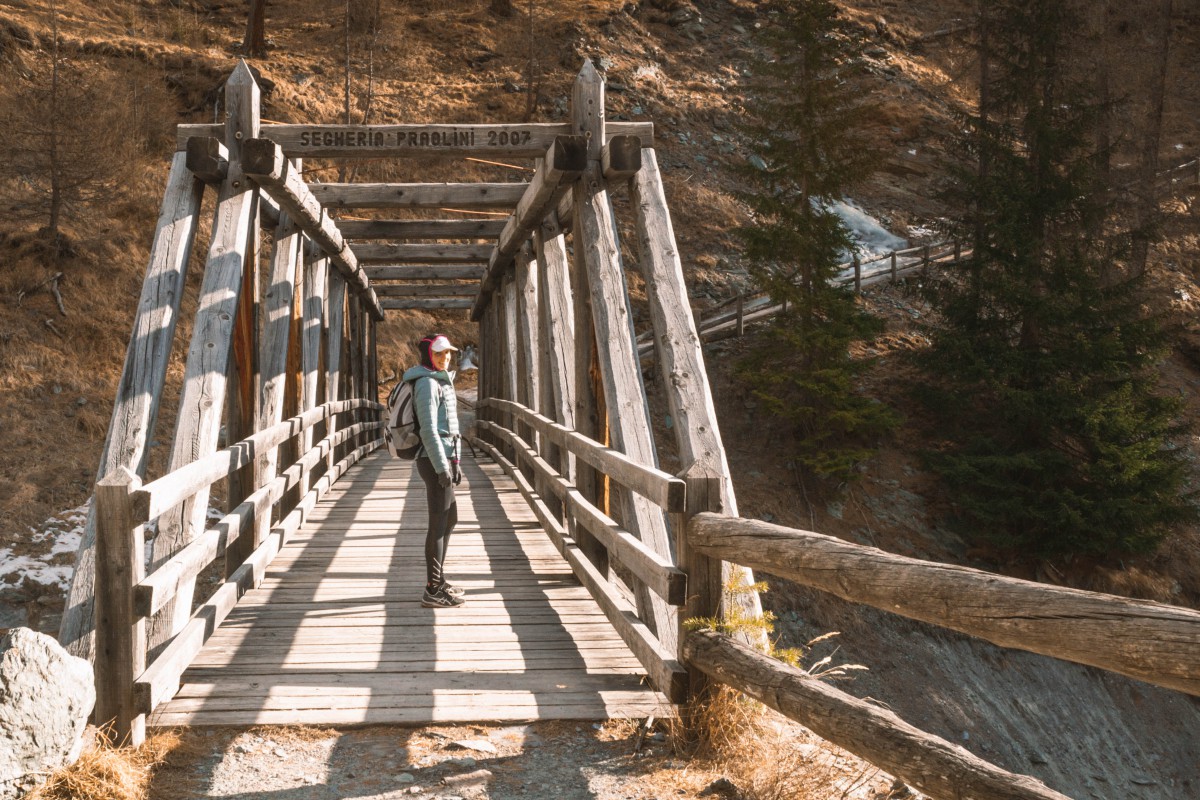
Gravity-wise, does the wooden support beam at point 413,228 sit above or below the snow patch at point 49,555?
above

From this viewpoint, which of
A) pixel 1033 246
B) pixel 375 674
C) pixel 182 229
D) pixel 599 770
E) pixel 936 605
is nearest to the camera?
pixel 936 605

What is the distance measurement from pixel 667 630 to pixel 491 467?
11120 millimetres

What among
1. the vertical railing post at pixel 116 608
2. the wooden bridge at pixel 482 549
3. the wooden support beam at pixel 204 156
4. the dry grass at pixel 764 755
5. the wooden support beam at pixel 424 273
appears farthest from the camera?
the wooden support beam at pixel 424 273

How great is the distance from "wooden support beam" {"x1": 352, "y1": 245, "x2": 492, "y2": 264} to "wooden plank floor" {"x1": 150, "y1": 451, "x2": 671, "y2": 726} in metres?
6.39

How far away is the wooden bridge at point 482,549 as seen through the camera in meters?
3.14

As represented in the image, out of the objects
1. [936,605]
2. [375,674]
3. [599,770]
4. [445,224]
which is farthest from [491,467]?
[936,605]

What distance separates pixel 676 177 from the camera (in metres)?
31.5

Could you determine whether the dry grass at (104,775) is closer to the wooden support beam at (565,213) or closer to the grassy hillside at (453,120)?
the wooden support beam at (565,213)

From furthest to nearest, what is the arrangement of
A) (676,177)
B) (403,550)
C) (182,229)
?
(676,177) < (403,550) < (182,229)

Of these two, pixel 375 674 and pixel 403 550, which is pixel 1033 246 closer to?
pixel 403 550

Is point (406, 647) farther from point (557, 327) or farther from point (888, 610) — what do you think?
point (557, 327)

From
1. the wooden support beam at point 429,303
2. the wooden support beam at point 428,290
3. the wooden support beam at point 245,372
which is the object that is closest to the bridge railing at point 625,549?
the wooden support beam at point 245,372

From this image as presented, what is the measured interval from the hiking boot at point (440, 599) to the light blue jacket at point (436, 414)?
0.75 meters

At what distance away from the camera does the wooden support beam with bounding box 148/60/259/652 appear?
5363 mm
